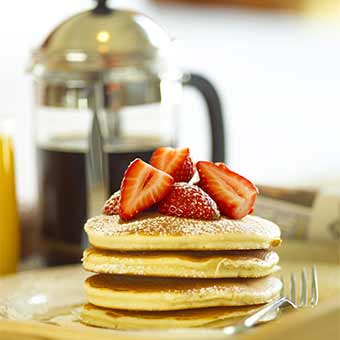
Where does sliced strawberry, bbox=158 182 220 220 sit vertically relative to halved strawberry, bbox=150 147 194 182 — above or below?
below

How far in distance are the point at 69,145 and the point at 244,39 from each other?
232cm

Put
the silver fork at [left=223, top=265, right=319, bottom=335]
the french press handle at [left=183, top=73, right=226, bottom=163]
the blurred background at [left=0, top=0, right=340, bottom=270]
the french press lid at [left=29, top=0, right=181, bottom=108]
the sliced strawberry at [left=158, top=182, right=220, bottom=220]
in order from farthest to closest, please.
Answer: the blurred background at [left=0, top=0, right=340, bottom=270], the french press handle at [left=183, top=73, right=226, bottom=163], the french press lid at [left=29, top=0, right=181, bottom=108], the sliced strawberry at [left=158, top=182, right=220, bottom=220], the silver fork at [left=223, top=265, right=319, bottom=335]

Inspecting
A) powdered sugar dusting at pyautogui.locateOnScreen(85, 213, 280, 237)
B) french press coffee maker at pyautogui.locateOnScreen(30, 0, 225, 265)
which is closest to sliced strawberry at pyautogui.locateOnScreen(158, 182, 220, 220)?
powdered sugar dusting at pyautogui.locateOnScreen(85, 213, 280, 237)

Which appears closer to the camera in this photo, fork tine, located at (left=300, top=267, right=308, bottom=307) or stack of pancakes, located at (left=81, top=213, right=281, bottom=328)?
stack of pancakes, located at (left=81, top=213, right=281, bottom=328)

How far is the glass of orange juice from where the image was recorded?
140 cm

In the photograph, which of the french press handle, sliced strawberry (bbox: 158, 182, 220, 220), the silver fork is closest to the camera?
the silver fork

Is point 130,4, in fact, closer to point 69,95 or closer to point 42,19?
point 42,19

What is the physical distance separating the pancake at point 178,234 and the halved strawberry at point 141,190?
0.01 m

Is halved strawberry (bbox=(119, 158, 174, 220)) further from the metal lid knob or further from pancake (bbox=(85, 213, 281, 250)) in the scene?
the metal lid knob

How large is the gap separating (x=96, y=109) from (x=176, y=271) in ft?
1.74

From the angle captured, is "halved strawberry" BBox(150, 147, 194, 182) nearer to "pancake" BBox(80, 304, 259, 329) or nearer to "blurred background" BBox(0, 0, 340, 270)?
"pancake" BBox(80, 304, 259, 329)

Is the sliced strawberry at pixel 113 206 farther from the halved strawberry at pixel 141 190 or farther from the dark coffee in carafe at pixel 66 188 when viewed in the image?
the dark coffee in carafe at pixel 66 188

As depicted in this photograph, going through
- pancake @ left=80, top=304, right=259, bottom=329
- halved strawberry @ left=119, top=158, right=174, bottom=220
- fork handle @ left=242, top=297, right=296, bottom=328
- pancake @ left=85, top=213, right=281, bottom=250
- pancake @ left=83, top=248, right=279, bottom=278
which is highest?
halved strawberry @ left=119, top=158, right=174, bottom=220

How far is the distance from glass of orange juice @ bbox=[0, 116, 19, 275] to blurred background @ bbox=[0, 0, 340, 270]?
0.50ft
